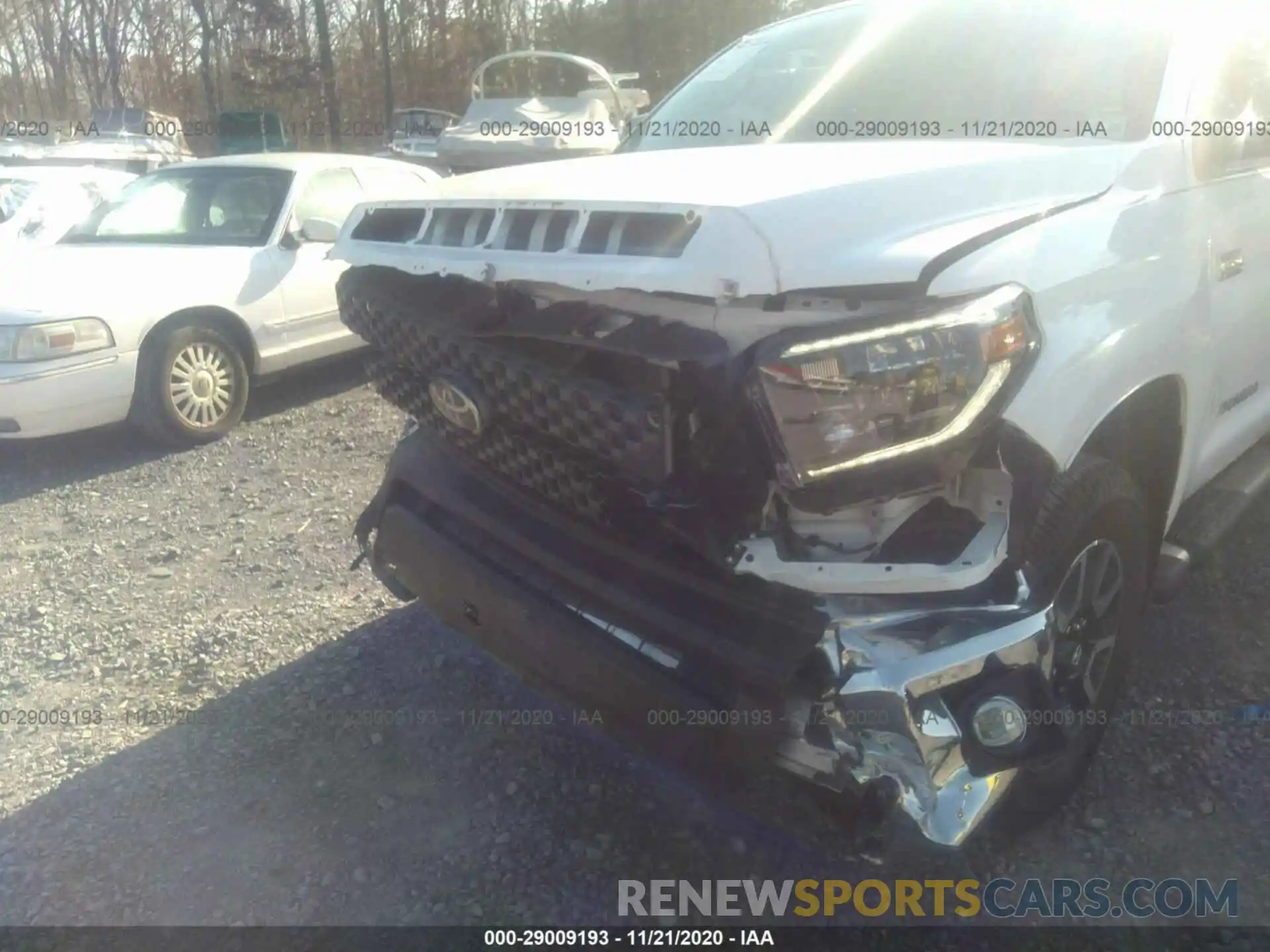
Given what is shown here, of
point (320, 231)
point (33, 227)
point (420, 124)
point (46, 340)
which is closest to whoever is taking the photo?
point (46, 340)

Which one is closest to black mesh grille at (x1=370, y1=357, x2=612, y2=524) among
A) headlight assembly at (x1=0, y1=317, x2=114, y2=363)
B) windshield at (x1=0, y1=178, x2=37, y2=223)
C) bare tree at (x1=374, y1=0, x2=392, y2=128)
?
headlight assembly at (x1=0, y1=317, x2=114, y2=363)

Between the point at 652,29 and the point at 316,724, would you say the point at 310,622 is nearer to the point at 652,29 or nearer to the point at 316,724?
the point at 316,724

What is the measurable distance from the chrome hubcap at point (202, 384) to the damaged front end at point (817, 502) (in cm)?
405

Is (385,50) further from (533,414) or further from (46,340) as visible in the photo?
(533,414)

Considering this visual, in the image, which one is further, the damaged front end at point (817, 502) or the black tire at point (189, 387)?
the black tire at point (189, 387)

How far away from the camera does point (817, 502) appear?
190 centimetres

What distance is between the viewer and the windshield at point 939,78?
2842mm

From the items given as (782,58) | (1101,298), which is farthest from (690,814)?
(782,58)

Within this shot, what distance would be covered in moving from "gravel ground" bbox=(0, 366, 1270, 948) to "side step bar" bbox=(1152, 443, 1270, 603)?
0.44m

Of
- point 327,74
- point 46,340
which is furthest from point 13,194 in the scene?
point 327,74

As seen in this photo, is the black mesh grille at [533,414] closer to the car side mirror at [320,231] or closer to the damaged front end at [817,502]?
the damaged front end at [817,502]

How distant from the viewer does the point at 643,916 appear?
2.45m

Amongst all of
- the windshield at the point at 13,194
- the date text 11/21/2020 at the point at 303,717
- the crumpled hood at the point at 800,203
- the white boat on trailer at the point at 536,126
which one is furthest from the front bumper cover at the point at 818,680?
the windshield at the point at 13,194

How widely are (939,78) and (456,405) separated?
6.15ft
